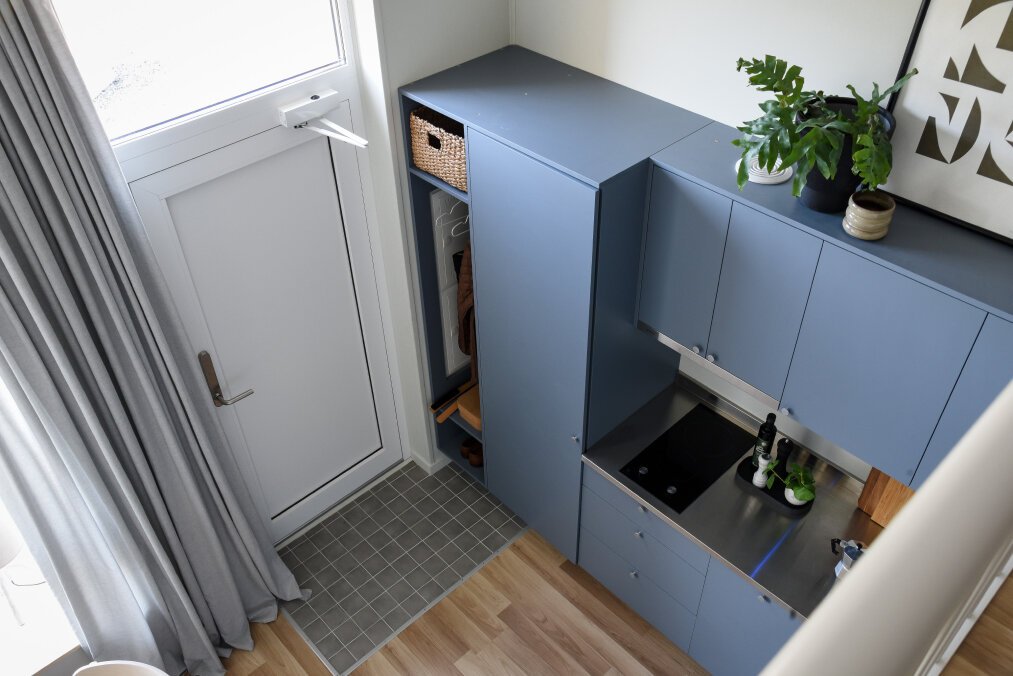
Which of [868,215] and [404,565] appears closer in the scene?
[868,215]

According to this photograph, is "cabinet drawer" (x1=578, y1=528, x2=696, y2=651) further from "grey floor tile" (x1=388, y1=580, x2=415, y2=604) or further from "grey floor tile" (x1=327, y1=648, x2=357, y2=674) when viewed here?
"grey floor tile" (x1=327, y1=648, x2=357, y2=674)

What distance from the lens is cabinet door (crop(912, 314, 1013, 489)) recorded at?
6.27 feet

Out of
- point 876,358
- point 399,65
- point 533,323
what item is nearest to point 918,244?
point 876,358

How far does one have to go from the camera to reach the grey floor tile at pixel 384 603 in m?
3.40

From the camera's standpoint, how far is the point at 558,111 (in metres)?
2.72

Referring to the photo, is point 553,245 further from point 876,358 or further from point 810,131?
point 876,358

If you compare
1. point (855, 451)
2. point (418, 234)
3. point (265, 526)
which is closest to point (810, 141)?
point (855, 451)

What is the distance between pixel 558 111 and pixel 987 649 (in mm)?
2059

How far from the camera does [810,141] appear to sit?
2.03 m

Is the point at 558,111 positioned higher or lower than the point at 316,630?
higher

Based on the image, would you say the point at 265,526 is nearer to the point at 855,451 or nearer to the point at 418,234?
the point at 418,234

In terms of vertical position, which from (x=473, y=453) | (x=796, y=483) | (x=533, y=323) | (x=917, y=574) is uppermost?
(x=917, y=574)

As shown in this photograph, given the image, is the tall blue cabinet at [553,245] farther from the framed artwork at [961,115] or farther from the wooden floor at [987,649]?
the wooden floor at [987,649]

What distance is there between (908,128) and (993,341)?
23.0 inches
